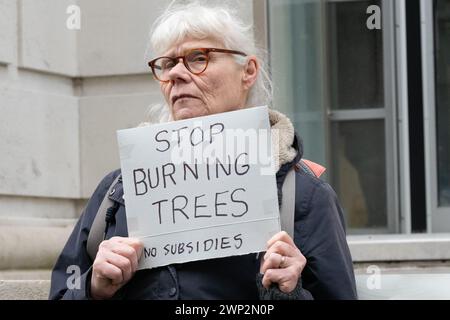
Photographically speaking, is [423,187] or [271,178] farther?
[423,187]

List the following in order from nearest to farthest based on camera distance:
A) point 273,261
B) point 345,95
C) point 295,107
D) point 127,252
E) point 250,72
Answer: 1. point 273,261
2. point 127,252
3. point 250,72
4. point 295,107
5. point 345,95

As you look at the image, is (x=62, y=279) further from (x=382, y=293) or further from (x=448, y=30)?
(x=448, y=30)

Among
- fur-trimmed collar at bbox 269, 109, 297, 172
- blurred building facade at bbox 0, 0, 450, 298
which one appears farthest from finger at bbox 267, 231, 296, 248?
blurred building facade at bbox 0, 0, 450, 298

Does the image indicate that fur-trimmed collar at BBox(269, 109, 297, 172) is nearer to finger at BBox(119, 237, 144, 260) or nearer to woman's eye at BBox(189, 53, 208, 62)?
woman's eye at BBox(189, 53, 208, 62)

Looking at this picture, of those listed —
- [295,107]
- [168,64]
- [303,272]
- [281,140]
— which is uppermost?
[168,64]

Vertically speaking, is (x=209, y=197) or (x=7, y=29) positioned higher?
(x=7, y=29)

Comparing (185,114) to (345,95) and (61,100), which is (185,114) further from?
(345,95)

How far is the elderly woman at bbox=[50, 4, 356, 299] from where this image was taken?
11.8ft

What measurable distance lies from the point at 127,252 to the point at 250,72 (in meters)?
0.76

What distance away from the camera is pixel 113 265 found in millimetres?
3578

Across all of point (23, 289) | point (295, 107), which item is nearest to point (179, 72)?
point (23, 289)
